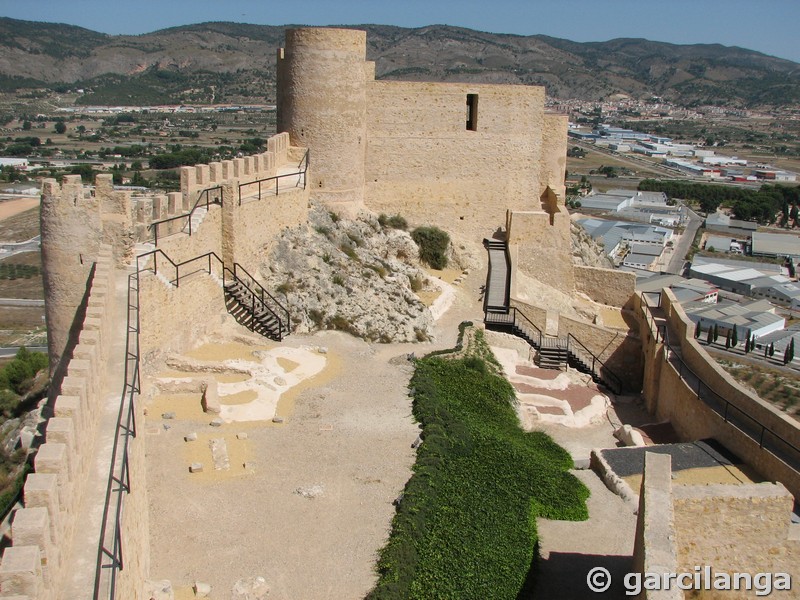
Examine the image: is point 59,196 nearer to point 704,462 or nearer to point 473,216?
point 704,462

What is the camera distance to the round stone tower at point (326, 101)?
2098 cm

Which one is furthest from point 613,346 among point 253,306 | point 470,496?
point 470,496

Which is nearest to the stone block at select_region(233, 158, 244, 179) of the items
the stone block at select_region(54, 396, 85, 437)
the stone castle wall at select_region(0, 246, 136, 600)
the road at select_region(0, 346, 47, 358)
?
the stone castle wall at select_region(0, 246, 136, 600)

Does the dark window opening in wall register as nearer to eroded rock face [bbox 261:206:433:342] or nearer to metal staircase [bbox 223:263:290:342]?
eroded rock face [bbox 261:206:433:342]

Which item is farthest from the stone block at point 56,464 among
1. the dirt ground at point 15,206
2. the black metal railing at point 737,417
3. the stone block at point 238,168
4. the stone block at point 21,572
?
the dirt ground at point 15,206

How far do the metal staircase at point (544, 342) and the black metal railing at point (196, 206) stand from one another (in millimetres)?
8321

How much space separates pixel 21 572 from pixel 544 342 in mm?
17891

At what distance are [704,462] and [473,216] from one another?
12034mm

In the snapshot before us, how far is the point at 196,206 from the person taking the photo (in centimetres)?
1661

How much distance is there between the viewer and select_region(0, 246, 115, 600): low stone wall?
557cm

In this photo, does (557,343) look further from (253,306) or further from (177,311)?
(177,311)

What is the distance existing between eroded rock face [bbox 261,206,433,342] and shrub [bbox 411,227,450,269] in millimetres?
1004

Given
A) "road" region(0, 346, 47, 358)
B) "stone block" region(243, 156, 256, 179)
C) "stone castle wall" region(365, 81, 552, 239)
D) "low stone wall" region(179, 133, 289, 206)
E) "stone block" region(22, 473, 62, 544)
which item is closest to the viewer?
"stone block" region(22, 473, 62, 544)

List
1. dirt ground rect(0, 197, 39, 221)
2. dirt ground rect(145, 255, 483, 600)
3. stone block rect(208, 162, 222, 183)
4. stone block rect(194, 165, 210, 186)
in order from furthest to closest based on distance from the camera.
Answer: dirt ground rect(0, 197, 39, 221) → stone block rect(208, 162, 222, 183) → stone block rect(194, 165, 210, 186) → dirt ground rect(145, 255, 483, 600)
